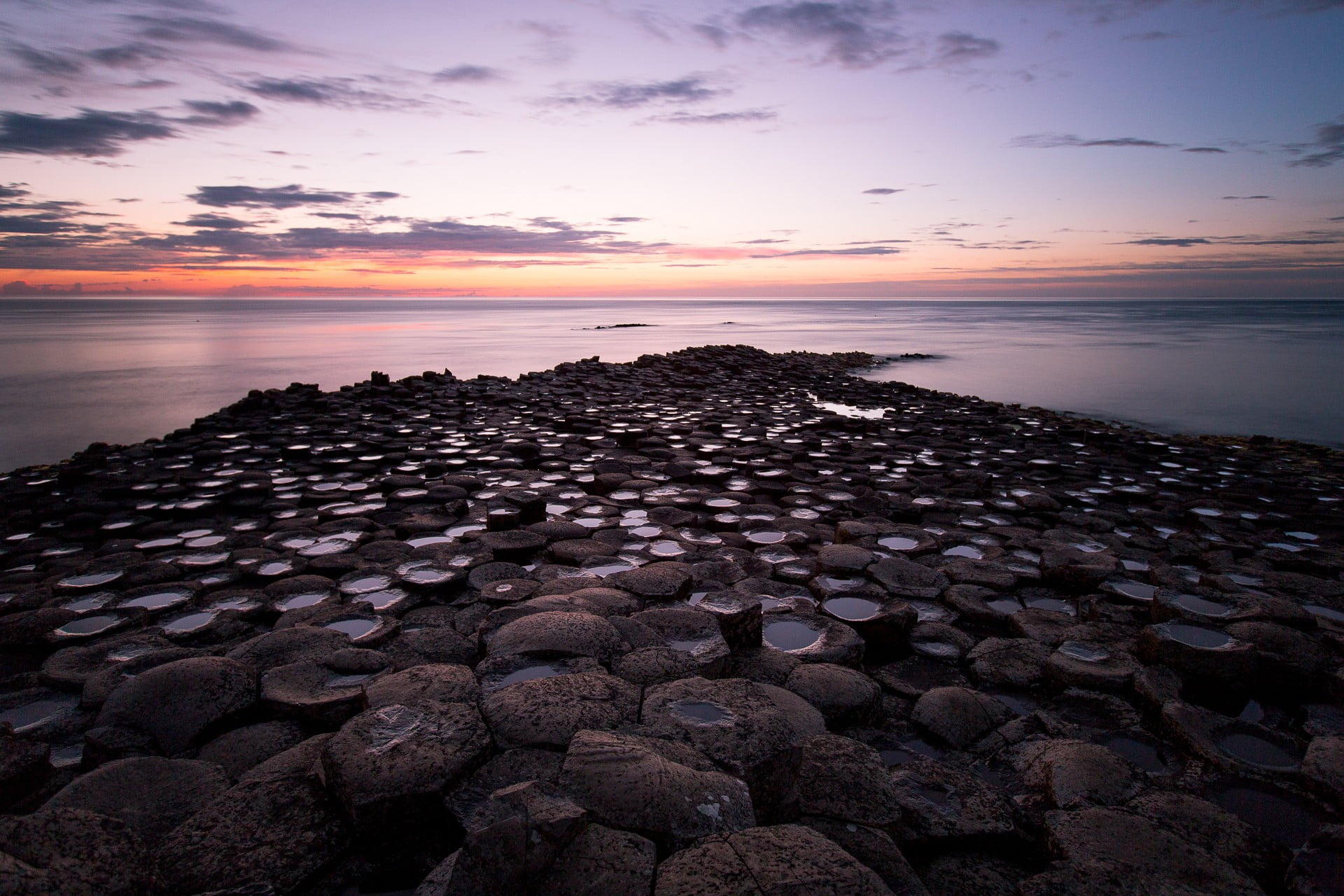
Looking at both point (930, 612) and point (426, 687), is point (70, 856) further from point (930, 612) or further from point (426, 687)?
point (930, 612)

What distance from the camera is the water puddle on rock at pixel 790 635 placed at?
3678mm

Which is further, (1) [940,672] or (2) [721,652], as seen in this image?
(1) [940,672]

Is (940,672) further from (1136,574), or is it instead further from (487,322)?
(487,322)

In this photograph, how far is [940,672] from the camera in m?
3.62

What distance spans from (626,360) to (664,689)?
2982 cm

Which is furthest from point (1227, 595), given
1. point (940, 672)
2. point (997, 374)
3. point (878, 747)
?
point (997, 374)

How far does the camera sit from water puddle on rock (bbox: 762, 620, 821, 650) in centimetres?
368

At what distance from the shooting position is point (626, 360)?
32.1m

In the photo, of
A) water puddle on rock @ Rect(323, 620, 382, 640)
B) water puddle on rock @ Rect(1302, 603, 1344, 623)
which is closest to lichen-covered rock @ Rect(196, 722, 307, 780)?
water puddle on rock @ Rect(323, 620, 382, 640)

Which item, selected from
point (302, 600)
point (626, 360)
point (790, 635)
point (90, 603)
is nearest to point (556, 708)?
point (790, 635)

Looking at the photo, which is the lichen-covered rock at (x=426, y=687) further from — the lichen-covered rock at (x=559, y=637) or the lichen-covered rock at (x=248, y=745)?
the lichen-covered rock at (x=248, y=745)

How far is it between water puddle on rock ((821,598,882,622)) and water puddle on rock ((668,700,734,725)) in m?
1.47

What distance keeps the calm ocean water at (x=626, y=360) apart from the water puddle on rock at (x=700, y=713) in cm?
1529

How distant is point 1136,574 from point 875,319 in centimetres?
8470
